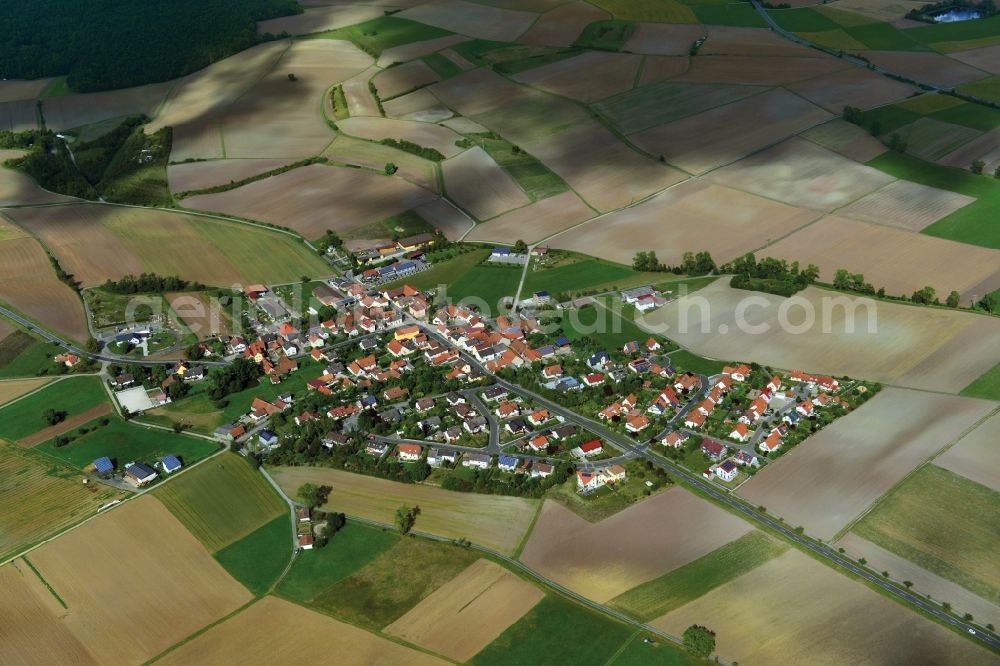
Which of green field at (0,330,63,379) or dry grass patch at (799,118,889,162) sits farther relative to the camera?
dry grass patch at (799,118,889,162)

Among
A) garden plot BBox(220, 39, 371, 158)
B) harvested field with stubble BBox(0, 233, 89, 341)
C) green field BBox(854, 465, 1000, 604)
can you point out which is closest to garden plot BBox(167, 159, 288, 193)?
garden plot BBox(220, 39, 371, 158)

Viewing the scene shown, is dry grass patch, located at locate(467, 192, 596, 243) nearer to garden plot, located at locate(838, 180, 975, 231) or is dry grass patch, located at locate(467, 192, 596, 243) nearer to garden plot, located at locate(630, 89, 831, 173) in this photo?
garden plot, located at locate(630, 89, 831, 173)

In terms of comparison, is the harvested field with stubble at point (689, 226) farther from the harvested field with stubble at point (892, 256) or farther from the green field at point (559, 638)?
the green field at point (559, 638)

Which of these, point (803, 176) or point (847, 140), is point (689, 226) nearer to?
point (803, 176)

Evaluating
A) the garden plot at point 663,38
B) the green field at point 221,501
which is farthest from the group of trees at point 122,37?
the green field at point 221,501

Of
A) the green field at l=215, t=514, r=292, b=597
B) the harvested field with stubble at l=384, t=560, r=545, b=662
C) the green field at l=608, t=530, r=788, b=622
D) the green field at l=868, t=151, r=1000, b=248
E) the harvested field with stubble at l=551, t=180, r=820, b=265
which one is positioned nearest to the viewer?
the harvested field with stubble at l=384, t=560, r=545, b=662

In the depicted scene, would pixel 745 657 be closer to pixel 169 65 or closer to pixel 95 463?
pixel 95 463

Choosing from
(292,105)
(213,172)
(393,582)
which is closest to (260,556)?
(393,582)
